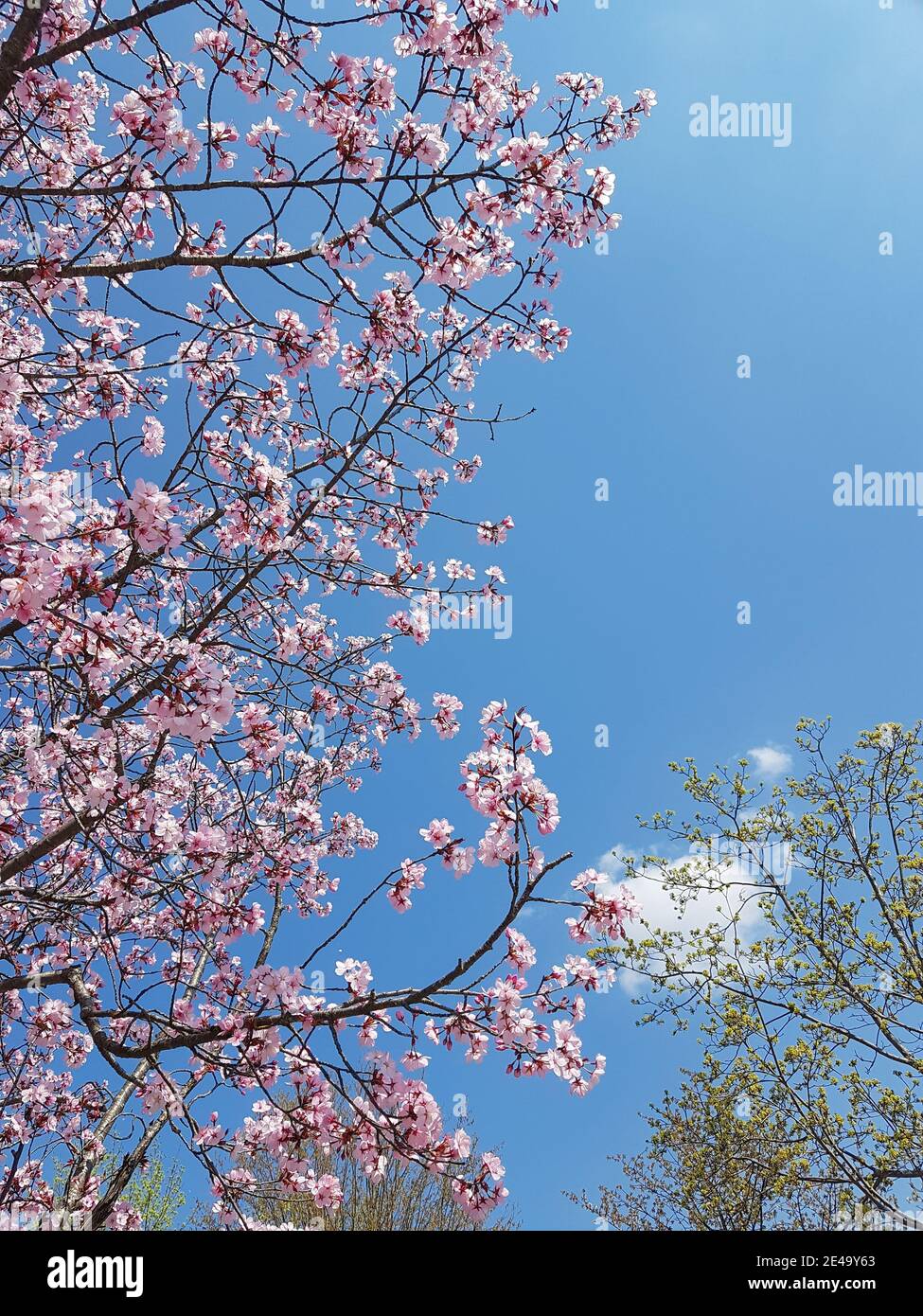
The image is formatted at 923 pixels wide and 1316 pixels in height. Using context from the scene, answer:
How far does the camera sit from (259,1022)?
7.43 ft

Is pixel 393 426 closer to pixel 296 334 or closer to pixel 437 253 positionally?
pixel 296 334

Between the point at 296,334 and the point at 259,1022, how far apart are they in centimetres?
345

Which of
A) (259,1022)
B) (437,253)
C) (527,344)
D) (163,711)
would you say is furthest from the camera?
(527,344)

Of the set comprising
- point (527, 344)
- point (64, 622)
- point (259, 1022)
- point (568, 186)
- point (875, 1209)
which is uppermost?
point (527, 344)

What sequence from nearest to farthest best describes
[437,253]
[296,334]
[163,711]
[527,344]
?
1. [163,711]
2. [437,253]
3. [296,334]
4. [527,344]

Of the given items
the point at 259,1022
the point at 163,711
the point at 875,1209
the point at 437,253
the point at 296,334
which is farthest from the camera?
the point at 875,1209

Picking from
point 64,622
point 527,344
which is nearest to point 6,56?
point 64,622

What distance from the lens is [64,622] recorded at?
2.30m

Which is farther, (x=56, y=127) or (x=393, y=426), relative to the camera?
(x=393, y=426)
